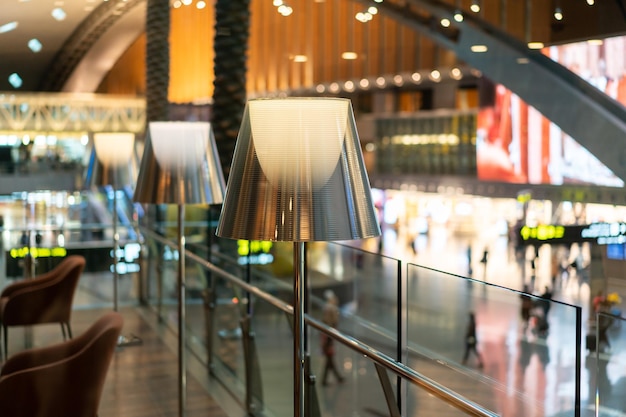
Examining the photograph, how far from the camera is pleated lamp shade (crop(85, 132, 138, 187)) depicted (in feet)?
26.6

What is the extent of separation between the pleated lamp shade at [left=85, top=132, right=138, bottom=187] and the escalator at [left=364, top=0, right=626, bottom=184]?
4833mm

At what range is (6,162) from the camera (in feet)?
50.7

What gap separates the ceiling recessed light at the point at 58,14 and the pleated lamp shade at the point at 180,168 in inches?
346

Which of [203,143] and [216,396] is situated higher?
[203,143]

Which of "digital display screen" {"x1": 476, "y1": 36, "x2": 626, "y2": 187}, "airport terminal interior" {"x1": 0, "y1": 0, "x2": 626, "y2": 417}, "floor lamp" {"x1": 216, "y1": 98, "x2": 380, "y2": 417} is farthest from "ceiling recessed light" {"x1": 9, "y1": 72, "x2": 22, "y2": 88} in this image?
"floor lamp" {"x1": 216, "y1": 98, "x2": 380, "y2": 417}

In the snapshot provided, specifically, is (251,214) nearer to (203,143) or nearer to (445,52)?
(203,143)

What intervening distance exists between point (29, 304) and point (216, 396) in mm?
1880

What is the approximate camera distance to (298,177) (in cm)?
240

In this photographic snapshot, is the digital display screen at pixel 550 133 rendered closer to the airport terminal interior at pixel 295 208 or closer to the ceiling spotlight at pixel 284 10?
the airport terminal interior at pixel 295 208

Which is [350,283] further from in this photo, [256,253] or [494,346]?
[256,253]

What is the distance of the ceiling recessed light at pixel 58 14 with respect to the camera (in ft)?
42.8

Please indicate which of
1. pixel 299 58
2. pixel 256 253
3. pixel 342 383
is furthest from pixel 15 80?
pixel 342 383

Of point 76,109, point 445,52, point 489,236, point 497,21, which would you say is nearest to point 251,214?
point 497,21

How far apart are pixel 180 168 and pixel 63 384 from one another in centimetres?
135
